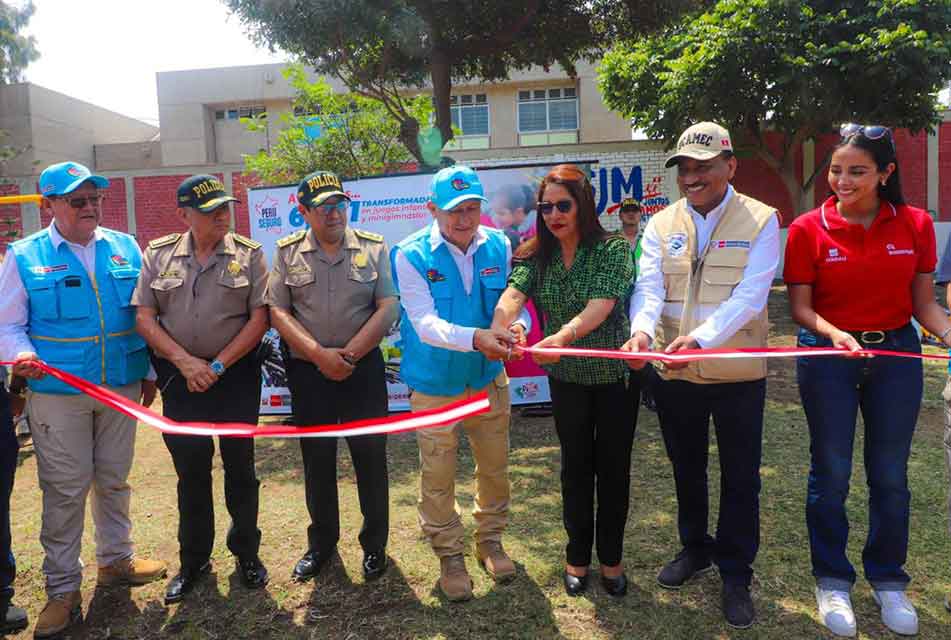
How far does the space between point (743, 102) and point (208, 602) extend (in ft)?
45.2

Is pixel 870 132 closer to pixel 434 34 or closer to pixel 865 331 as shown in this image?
pixel 865 331

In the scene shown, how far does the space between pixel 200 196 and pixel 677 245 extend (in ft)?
7.31

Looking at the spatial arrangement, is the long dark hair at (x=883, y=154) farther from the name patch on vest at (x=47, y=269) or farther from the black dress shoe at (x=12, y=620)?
the black dress shoe at (x=12, y=620)

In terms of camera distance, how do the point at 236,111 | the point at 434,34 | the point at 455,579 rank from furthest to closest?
the point at 236,111, the point at 434,34, the point at 455,579

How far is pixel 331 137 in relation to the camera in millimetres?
13742

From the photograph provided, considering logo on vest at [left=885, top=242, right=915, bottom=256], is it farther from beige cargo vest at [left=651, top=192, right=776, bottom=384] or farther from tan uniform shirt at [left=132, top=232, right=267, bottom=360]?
tan uniform shirt at [left=132, top=232, right=267, bottom=360]

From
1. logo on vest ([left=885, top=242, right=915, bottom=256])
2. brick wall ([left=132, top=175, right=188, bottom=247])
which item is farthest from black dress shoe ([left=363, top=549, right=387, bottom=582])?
brick wall ([left=132, top=175, right=188, bottom=247])

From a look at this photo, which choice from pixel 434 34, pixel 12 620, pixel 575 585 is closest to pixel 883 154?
pixel 575 585

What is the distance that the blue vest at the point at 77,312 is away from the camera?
3.18 m

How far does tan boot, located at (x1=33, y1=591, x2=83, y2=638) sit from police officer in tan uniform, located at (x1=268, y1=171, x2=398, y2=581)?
3.30 feet

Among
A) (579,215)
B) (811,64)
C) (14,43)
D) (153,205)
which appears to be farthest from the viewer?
(14,43)

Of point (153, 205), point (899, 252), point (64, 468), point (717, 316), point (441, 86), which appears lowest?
point (64, 468)

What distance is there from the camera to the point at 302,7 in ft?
24.4

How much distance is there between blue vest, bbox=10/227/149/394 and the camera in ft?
10.4
